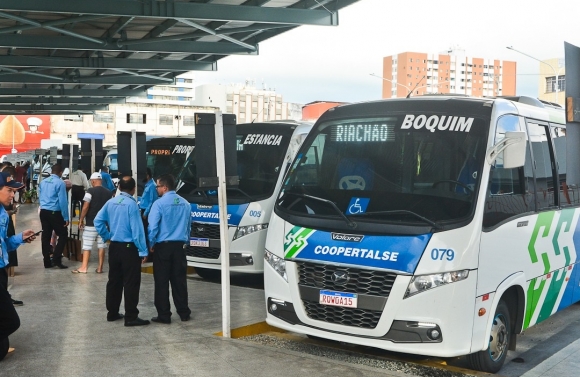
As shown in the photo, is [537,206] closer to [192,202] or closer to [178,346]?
[178,346]

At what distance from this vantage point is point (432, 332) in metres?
6.50

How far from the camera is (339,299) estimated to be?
681 cm

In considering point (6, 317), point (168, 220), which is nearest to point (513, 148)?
point (168, 220)

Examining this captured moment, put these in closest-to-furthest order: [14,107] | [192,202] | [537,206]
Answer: [537,206]
[192,202]
[14,107]

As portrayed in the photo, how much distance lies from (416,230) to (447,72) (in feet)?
609

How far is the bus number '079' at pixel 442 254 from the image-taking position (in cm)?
648

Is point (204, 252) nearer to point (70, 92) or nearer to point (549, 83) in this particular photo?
point (70, 92)

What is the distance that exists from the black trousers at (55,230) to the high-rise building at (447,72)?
500 feet

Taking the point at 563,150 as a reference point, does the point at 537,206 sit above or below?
below

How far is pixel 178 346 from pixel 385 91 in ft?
531

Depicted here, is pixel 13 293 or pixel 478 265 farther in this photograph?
pixel 13 293

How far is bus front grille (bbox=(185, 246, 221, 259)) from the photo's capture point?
1162cm

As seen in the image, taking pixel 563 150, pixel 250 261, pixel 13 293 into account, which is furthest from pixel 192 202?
pixel 563 150

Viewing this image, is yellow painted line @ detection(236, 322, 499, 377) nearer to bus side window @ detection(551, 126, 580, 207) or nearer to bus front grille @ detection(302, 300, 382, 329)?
bus front grille @ detection(302, 300, 382, 329)
